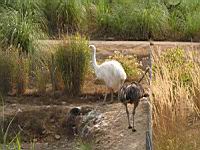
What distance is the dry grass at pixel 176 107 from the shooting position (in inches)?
264

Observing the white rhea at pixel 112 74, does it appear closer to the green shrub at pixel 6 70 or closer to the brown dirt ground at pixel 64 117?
the brown dirt ground at pixel 64 117

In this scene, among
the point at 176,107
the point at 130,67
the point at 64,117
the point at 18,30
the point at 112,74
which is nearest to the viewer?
the point at 176,107

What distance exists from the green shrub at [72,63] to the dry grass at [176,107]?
3.50ft

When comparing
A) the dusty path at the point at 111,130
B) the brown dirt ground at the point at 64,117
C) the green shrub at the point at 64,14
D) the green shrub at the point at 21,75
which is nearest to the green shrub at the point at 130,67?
the brown dirt ground at the point at 64,117

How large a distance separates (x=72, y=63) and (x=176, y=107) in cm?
226

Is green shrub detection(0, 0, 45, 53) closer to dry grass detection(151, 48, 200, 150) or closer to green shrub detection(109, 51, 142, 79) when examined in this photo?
green shrub detection(109, 51, 142, 79)

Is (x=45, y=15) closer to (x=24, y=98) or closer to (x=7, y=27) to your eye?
(x=7, y=27)

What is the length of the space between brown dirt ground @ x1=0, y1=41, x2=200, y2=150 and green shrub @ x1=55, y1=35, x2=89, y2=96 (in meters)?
0.19

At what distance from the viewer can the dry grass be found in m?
6.70

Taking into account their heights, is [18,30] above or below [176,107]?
above

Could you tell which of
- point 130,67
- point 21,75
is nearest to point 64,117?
point 21,75

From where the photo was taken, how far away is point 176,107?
724 cm

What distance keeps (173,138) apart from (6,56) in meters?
3.19

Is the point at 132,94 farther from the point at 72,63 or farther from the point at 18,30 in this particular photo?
the point at 18,30
